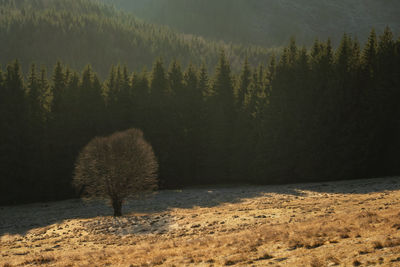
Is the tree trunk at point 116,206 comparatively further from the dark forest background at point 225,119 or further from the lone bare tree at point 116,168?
the dark forest background at point 225,119

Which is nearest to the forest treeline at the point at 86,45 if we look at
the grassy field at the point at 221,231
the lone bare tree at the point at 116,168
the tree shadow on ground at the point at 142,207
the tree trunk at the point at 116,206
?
the tree shadow on ground at the point at 142,207

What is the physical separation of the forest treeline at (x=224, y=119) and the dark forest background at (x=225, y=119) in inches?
5.2

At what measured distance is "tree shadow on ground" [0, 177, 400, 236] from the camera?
1208 inches

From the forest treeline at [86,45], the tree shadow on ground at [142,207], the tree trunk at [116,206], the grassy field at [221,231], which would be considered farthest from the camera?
the forest treeline at [86,45]

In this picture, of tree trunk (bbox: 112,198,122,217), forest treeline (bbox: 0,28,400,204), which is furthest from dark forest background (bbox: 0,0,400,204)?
tree trunk (bbox: 112,198,122,217)

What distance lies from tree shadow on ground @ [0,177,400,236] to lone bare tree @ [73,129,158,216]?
226 centimetres

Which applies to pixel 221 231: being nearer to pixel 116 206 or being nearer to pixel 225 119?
pixel 116 206

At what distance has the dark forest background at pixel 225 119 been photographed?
4631 centimetres

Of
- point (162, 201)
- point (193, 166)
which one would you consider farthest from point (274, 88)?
point (162, 201)

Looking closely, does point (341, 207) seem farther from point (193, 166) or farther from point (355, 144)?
point (193, 166)

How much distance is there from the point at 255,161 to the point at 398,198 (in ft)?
92.4

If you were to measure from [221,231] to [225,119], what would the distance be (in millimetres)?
35201

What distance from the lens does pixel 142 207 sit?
122ft

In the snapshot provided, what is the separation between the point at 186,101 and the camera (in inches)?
2238
